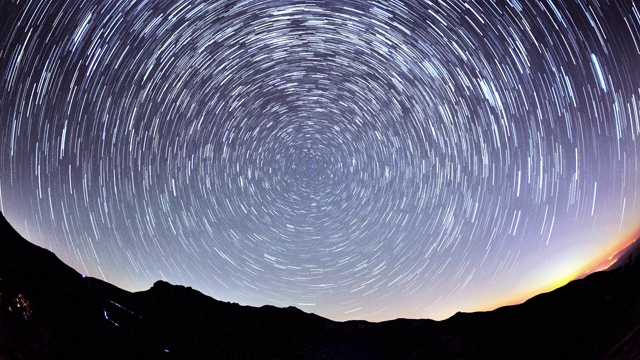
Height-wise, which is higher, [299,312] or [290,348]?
[299,312]

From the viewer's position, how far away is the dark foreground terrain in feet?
42.4

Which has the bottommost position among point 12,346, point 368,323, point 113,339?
point 12,346

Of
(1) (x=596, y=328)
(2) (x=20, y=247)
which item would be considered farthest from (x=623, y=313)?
(2) (x=20, y=247)

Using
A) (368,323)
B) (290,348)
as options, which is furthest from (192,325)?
(368,323)

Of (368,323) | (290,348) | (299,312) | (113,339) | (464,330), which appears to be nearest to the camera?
(113,339)

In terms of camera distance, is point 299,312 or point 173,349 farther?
point 299,312

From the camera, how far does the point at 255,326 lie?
23.9 meters

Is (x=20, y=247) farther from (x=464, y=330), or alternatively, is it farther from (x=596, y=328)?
(x=596, y=328)

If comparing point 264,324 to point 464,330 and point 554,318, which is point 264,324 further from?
point 554,318

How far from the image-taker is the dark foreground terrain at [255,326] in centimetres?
1294

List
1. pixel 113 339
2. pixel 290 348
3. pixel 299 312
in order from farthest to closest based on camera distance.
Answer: pixel 299 312
pixel 290 348
pixel 113 339

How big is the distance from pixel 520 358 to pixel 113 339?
1523cm

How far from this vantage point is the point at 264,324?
24125mm

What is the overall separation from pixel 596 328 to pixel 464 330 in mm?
5276
